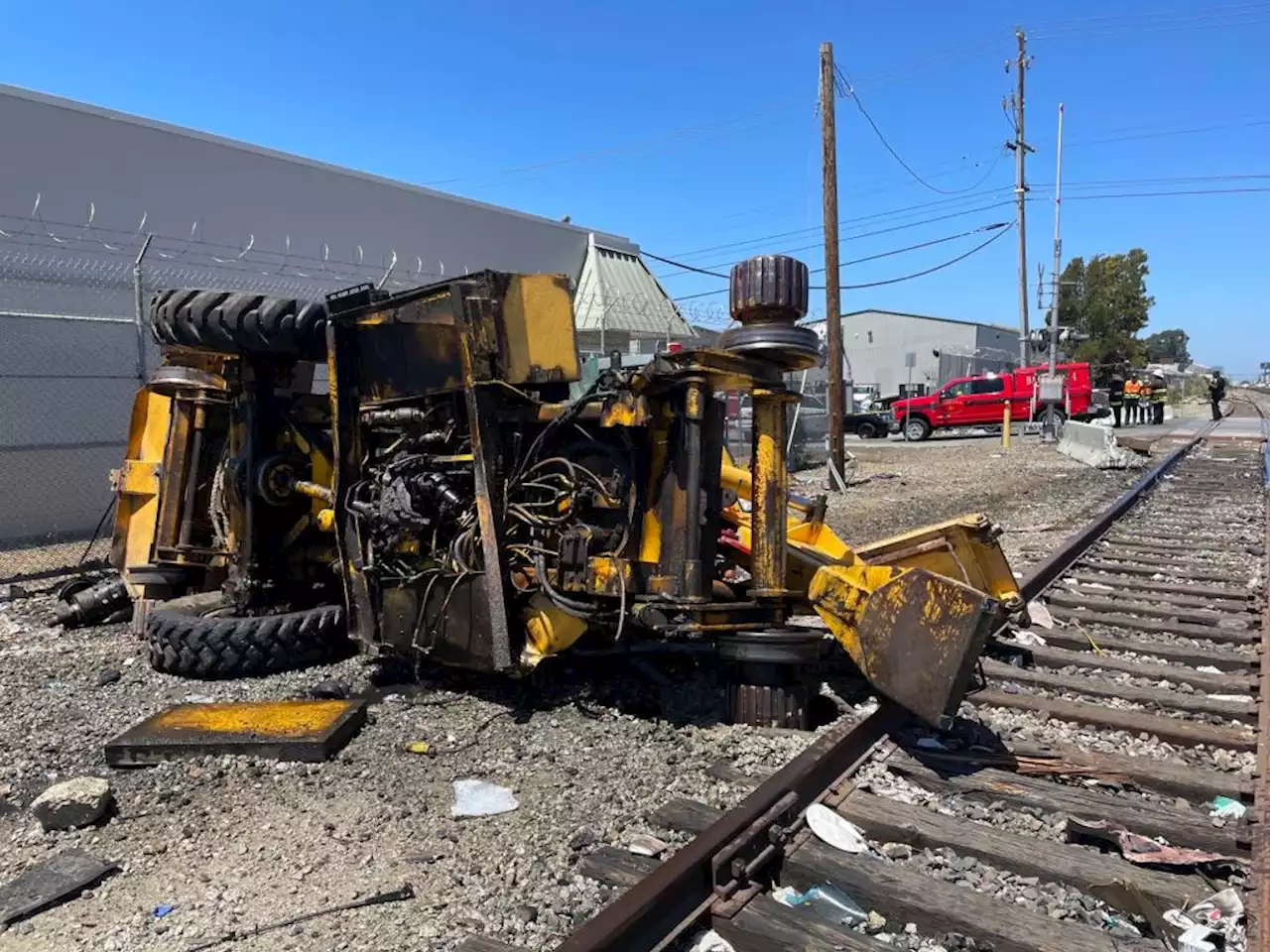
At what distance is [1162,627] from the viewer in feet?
20.3

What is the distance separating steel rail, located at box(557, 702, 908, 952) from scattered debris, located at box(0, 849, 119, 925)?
181 centimetres

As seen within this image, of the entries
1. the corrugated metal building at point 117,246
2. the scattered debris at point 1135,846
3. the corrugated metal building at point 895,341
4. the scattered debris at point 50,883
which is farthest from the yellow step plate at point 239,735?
the corrugated metal building at point 895,341

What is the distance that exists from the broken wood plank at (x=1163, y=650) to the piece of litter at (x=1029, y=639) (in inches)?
1.8

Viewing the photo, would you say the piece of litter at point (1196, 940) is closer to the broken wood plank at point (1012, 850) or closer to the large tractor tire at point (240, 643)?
the broken wood plank at point (1012, 850)

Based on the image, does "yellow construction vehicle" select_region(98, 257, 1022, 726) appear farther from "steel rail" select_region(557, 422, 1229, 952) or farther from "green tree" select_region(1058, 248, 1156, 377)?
"green tree" select_region(1058, 248, 1156, 377)

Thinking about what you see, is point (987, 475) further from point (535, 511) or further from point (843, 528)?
point (535, 511)

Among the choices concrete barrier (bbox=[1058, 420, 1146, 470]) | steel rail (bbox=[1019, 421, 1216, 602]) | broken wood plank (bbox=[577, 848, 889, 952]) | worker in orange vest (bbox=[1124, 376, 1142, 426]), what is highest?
worker in orange vest (bbox=[1124, 376, 1142, 426])

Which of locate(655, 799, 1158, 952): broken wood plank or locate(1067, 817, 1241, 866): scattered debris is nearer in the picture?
locate(655, 799, 1158, 952): broken wood plank

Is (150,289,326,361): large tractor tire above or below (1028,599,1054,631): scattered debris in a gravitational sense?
above

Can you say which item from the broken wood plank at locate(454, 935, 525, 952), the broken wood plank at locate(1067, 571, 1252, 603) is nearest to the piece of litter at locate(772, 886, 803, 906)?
the broken wood plank at locate(454, 935, 525, 952)

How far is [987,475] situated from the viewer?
1800 centimetres

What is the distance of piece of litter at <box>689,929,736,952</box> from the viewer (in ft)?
8.50

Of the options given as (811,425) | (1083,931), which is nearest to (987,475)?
(811,425)

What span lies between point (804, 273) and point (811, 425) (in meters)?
17.0
